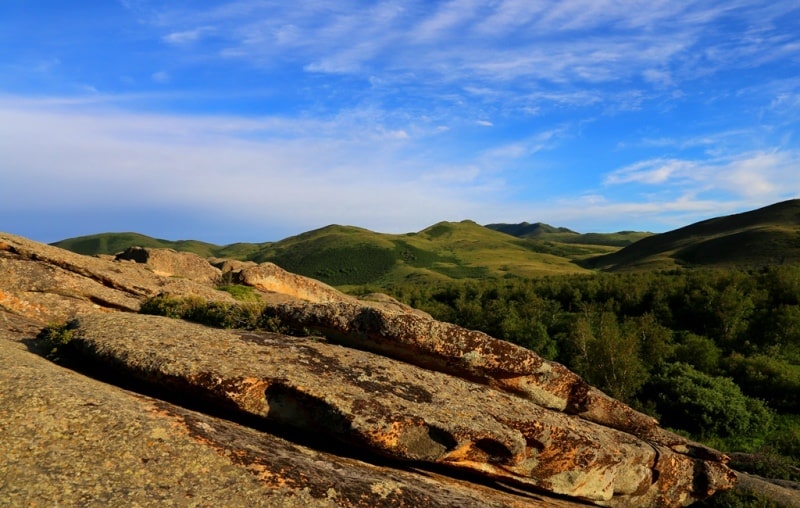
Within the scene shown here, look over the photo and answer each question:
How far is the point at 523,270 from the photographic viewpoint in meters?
196

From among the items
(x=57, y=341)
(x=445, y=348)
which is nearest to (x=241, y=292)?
(x=57, y=341)

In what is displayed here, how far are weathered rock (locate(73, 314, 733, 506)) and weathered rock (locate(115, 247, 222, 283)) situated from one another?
67.3 feet

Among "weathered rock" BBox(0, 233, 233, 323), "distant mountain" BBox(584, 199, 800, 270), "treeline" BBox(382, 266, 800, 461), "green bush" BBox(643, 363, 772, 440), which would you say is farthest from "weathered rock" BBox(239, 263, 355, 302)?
"distant mountain" BBox(584, 199, 800, 270)

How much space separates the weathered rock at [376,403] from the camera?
10.8 meters

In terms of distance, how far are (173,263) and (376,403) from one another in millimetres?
27239

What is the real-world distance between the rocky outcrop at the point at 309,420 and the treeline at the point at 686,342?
19412mm

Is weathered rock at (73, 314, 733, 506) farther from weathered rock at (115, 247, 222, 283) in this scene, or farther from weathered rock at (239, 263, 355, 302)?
weathered rock at (115, 247, 222, 283)

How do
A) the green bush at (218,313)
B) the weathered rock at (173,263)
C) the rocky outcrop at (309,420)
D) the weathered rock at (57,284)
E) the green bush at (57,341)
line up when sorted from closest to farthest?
1. the rocky outcrop at (309,420)
2. the green bush at (57,341)
3. the green bush at (218,313)
4. the weathered rock at (57,284)
5. the weathered rock at (173,263)

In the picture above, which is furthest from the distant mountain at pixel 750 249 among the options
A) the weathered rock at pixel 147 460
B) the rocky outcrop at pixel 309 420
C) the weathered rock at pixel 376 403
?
the weathered rock at pixel 147 460

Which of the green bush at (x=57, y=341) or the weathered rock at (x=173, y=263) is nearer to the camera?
the green bush at (x=57, y=341)

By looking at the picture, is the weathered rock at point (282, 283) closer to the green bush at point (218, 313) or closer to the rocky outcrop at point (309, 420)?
the green bush at point (218, 313)

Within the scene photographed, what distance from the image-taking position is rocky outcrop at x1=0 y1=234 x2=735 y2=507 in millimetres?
8391

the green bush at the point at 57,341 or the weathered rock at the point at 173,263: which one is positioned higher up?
the weathered rock at the point at 173,263

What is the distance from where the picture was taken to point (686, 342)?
51750 mm
